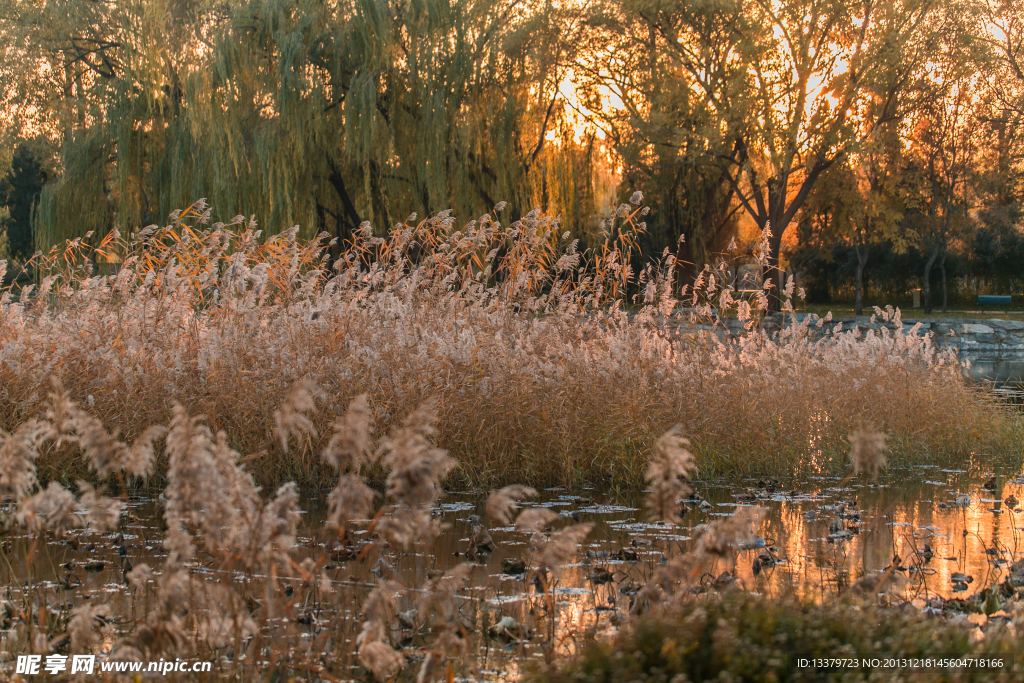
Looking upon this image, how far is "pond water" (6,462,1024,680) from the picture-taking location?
9.86 feet

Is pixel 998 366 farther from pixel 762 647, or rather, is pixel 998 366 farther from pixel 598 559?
pixel 762 647

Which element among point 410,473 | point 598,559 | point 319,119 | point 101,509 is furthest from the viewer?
point 319,119

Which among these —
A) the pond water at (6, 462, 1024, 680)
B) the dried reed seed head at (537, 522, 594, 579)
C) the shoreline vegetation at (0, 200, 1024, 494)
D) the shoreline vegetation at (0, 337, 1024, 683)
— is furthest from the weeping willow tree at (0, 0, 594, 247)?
the dried reed seed head at (537, 522, 594, 579)

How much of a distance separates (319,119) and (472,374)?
11275 mm

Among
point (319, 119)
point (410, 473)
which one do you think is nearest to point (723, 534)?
point (410, 473)

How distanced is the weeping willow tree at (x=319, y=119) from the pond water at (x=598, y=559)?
35.7ft

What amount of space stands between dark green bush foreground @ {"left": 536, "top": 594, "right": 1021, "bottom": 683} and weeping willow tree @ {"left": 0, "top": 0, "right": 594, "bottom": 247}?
13.7 metres

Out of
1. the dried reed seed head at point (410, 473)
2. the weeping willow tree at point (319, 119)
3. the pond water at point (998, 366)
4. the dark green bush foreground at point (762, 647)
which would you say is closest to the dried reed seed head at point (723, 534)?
the dark green bush foreground at point (762, 647)

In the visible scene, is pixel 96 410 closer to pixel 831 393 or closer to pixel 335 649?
pixel 335 649

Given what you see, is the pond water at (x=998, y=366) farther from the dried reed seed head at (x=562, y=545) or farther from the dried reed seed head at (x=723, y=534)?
the dried reed seed head at (x=562, y=545)

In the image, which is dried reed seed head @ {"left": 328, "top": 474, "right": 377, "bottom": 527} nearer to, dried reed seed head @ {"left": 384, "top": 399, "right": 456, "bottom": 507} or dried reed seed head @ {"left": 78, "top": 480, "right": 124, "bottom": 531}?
dried reed seed head @ {"left": 384, "top": 399, "right": 456, "bottom": 507}

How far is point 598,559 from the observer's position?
12.8ft

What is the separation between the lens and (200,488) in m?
2.10

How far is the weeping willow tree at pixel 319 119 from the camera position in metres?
15.5
